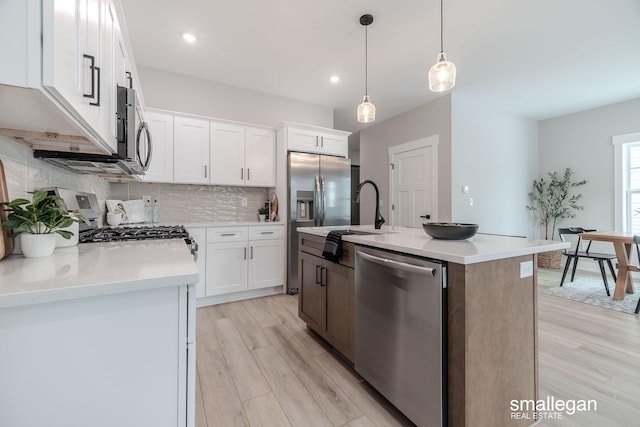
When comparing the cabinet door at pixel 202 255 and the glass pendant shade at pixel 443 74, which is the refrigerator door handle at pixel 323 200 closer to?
the cabinet door at pixel 202 255

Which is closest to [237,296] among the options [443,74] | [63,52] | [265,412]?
[265,412]

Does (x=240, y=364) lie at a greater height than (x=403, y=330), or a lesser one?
lesser

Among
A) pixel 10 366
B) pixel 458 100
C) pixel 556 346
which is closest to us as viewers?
pixel 10 366

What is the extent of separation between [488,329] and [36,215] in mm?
1969

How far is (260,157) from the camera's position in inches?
141

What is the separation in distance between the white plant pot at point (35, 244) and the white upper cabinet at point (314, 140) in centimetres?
266

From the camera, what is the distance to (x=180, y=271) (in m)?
0.89

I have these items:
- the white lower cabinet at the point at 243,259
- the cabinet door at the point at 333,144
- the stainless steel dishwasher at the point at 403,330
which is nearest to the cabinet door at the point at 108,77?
the stainless steel dishwasher at the point at 403,330

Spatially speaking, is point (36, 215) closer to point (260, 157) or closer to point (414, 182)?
point (260, 157)

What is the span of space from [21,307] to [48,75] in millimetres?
616

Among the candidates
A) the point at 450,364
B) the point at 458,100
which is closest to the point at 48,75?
the point at 450,364

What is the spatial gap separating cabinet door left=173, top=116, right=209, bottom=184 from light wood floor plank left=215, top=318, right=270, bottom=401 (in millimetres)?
1736

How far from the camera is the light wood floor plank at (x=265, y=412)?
1415mm

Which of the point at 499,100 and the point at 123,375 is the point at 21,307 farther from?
the point at 499,100
